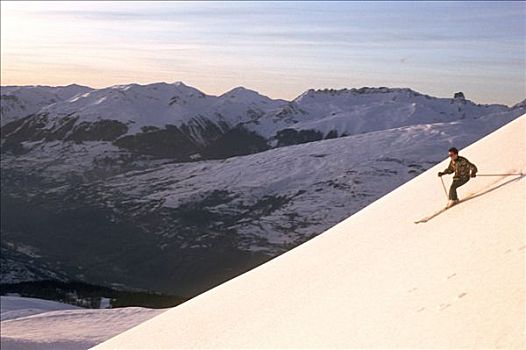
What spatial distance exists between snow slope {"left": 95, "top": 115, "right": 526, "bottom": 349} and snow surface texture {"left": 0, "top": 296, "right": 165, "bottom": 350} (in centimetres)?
1170

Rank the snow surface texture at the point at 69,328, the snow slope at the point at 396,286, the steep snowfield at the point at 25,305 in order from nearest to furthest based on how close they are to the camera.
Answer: the snow slope at the point at 396,286
the snow surface texture at the point at 69,328
the steep snowfield at the point at 25,305

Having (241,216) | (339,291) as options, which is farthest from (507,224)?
→ (241,216)

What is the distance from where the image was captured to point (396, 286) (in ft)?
40.6

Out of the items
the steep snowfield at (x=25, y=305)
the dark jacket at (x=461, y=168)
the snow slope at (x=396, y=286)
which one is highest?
the dark jacket at (x=461, y=168)

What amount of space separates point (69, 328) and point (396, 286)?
27481 mm

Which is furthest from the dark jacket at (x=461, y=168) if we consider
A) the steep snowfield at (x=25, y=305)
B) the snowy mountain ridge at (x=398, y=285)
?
the steep snowfield at (x=25, y=305)

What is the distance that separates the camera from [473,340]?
28.9 feet

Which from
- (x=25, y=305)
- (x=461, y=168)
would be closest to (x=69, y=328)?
(x=461, y=168)

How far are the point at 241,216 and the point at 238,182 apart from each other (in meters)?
26.6

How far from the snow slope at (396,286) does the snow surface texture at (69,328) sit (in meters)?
11.7

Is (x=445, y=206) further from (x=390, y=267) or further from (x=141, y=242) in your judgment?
(x=141, y=242)

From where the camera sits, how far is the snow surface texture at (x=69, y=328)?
93.6 feet

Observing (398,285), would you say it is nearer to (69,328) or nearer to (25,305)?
(69,328)

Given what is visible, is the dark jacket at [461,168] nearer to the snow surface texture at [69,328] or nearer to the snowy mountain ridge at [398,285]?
the snowy mountain ridge at [398,285]
